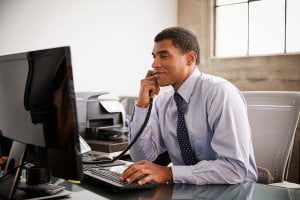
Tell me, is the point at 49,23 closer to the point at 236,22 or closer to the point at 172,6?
the point at 172,6

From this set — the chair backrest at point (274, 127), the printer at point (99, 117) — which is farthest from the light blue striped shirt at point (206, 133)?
the printer at point (99, 117)

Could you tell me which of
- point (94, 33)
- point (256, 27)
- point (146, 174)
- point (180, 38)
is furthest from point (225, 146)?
point (256, 27)

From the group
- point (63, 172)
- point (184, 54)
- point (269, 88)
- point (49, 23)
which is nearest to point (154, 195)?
point (63, 172)

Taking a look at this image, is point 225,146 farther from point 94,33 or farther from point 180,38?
point 94,33

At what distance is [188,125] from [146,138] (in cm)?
22

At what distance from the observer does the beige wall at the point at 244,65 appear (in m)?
3.50

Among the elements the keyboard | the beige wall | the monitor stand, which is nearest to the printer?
the keyboard

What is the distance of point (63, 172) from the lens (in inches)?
37.1

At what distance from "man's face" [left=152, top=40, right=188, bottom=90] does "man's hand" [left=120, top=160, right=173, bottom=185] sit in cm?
Result: 48

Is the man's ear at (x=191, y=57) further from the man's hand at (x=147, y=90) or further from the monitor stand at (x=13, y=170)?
the monitor stand at (x=13, y=170)

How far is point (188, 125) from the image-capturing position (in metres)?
1.44

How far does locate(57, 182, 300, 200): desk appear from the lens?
3.30 feet

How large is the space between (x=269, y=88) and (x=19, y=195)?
10.1ft

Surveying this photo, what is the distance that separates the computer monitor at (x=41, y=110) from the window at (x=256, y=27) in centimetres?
309
